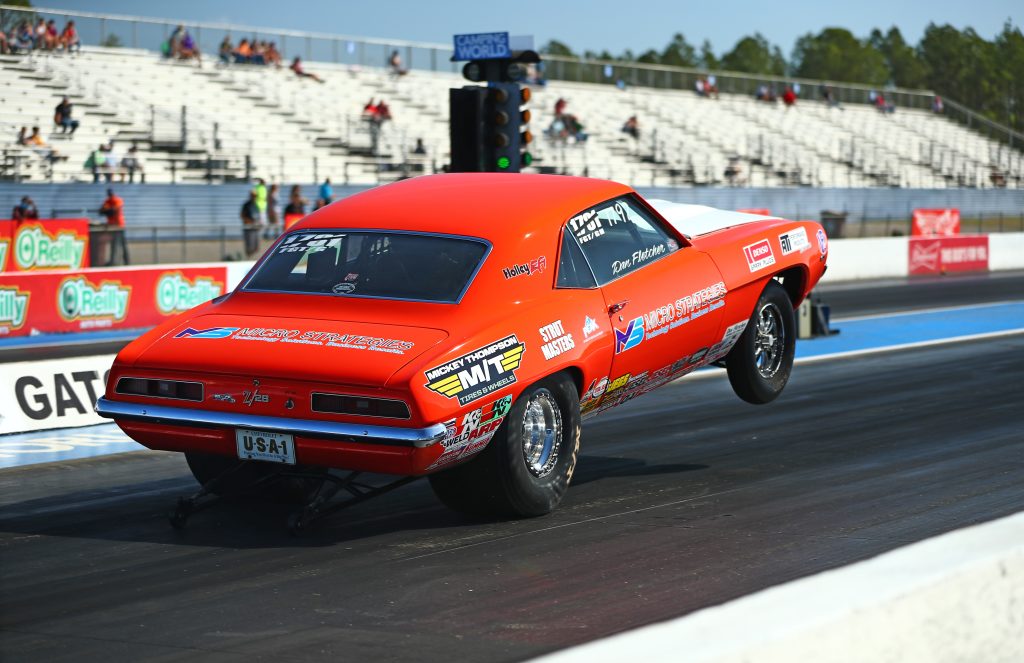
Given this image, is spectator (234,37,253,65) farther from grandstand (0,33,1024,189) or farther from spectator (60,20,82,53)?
spectator (60,20,82,53)

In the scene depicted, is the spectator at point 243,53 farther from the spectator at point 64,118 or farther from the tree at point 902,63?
the tree at point 902,63

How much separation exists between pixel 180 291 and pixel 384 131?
17855 millimetres

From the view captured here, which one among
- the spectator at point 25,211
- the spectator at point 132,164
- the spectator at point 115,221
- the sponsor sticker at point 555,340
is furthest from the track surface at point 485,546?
the spectator at point 132,164

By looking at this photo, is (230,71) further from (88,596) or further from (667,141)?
(88,596)

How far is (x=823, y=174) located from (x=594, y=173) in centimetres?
1409

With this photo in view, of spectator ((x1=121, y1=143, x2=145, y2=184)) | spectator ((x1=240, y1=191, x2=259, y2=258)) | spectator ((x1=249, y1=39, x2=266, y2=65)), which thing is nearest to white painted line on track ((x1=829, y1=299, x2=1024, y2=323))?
spectator ((x1=240, y1=191, x2=259, y2=258))

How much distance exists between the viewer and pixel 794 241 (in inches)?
360

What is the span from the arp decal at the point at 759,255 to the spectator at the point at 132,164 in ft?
74.7

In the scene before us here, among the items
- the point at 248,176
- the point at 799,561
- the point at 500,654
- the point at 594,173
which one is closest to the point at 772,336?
the point at 799,561

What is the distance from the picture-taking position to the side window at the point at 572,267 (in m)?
7.23

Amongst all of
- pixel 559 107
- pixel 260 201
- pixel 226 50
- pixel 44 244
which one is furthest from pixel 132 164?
pixel 559 107

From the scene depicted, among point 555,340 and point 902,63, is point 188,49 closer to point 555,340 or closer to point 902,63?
point 555,340

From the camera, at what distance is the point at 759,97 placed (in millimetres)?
56125

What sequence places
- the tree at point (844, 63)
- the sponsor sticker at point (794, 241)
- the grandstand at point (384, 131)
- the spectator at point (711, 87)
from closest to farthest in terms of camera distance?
the sponsor sticker at point (794, 241)
the grandstand at point (384, 131)
the spectator at point (711, 87)
the tree at point (844, 63)
